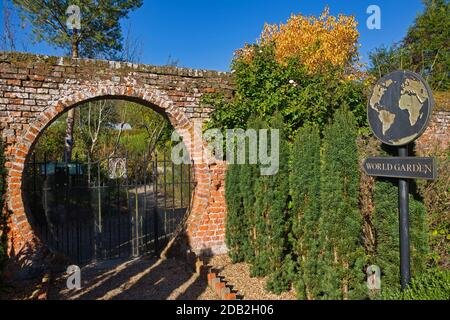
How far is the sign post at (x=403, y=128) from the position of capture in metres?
3.32

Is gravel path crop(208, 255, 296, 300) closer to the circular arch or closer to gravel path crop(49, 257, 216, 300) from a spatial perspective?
gravel path crop(49, 257, 216, 300)

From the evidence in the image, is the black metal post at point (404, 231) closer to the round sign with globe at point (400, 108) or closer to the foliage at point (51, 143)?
the round sign with globe at point (400, 108)

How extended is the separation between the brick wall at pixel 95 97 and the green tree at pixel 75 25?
6.28 m

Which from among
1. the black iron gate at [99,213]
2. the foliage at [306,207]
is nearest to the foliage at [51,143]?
the black iron gate at [99,213]

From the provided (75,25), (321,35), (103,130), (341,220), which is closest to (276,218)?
(341,220)

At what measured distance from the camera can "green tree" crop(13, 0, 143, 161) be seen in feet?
36.9

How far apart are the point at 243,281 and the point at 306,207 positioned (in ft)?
5.36

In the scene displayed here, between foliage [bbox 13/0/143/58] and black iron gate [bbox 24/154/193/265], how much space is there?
14.7ft

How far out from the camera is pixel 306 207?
170 inches

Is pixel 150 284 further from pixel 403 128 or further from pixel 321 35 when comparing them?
pixel 321 35

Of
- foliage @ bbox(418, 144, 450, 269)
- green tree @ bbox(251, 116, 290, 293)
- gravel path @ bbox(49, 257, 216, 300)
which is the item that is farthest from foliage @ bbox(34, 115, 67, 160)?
foliage @ bbox(418, 144, 450, 269)
